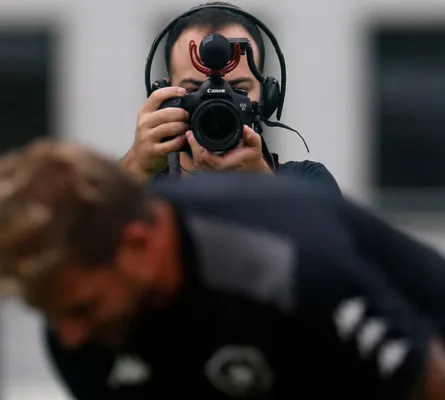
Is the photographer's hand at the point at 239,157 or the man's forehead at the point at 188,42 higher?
the man's forehead at the point at 188,42

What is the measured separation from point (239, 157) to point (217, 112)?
0.43ft

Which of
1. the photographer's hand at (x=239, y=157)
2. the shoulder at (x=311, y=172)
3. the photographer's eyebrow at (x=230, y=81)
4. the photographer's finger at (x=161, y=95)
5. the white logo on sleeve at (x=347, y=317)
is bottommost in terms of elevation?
the white logo on sleeve at (x=347, y=317)

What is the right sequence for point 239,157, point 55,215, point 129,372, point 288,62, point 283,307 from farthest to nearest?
point 288,62
point 239,157
point 129,372
point 283,307
point 55,215

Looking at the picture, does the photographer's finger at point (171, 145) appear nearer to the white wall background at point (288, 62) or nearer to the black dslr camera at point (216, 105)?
the black dslr camera at point (216, 105)

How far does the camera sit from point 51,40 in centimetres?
1384

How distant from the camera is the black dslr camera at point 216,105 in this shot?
3.76 meters

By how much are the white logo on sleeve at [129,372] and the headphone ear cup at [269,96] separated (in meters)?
1.12

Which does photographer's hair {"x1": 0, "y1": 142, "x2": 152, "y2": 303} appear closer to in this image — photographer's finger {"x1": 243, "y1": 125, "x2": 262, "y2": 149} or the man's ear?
the man's ear

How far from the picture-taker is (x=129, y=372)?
297cm

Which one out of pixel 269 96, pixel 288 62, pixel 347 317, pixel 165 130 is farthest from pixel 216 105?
pixel 288 62

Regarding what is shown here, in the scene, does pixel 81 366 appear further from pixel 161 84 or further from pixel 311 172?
pixel 161 84

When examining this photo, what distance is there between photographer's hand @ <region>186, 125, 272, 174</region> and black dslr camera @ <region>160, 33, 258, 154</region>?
14mm

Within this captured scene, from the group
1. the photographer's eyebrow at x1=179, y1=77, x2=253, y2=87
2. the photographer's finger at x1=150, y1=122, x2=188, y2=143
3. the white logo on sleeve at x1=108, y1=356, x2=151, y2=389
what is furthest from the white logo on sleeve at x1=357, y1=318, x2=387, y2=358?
the photographer's eyebrow at x1=179, y1=77, x2=253, y2=87

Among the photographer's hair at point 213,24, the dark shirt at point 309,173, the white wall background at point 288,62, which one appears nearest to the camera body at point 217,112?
the dark shirt at point 309,173
